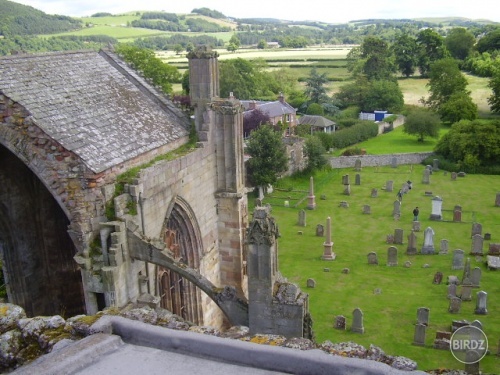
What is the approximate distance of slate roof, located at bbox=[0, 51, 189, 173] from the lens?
39.8 feet

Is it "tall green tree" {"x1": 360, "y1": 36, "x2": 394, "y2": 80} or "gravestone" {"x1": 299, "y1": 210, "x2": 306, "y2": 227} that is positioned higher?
"tall green tree" {"x1": 360, "y1": 36, "x2": 394, "y2": 80}

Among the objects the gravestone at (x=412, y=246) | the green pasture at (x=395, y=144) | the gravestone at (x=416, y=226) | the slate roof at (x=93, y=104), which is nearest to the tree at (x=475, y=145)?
the green pasture at (x=395, y=144)

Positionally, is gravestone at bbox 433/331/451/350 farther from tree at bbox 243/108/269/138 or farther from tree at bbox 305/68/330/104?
tree at bbox 305/68/330/104

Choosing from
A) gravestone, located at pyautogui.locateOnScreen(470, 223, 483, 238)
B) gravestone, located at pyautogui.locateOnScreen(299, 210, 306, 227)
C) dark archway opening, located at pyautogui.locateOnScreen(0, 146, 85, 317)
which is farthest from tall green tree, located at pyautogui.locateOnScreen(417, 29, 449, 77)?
dark archway opening, located at pyautogui.locateOnScreen(0, 146, 85, 317)

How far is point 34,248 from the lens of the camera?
16000 mm

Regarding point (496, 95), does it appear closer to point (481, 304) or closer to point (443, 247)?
point (443, 247)

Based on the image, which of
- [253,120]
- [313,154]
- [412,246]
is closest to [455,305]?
[412,246]

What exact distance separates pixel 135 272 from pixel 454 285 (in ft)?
53.5

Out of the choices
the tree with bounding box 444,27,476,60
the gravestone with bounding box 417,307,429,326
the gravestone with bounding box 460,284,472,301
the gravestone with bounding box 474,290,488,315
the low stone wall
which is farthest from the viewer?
the tree with bounding box 444,27,476,60

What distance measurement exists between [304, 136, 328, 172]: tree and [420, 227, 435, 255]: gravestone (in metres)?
17.5

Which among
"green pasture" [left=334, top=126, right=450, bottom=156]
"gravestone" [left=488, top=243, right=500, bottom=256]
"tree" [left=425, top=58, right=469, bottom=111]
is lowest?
"gravestone" [left=488, top=243, right=500, bottom=256]

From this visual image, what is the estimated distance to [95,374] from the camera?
3732 millimetres

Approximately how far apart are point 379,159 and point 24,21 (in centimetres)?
8012

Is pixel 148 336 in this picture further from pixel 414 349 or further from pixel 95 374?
pixel 414 349
